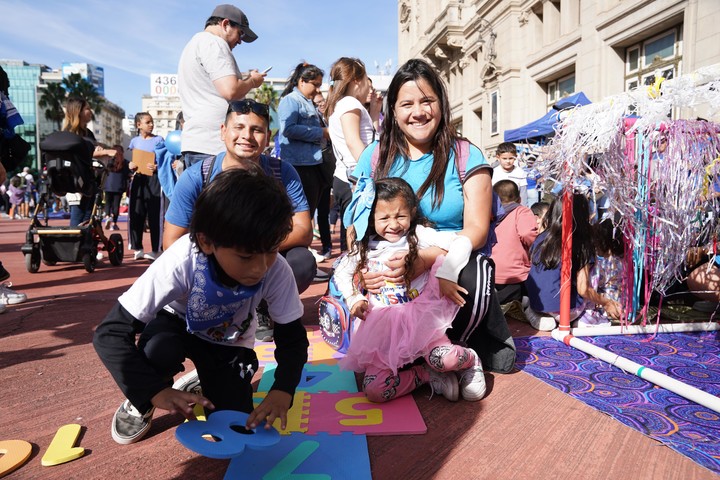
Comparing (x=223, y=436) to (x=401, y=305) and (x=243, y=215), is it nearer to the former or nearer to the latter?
(x=243, y=215)

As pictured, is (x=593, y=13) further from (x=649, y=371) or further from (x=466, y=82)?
(x=649, y=371)

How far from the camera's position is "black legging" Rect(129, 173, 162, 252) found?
596 cm

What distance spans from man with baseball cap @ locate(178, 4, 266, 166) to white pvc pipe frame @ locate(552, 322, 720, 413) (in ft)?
8.22

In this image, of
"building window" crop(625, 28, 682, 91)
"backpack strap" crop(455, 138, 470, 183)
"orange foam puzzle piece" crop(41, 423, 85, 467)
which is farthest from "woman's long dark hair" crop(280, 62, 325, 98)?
"building window" crop(625, 28, 682, 91)

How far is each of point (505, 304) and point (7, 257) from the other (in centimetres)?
734

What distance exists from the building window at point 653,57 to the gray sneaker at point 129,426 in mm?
11773

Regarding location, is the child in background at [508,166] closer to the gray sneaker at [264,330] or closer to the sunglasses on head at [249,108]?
the gray sneaker at [264,330]

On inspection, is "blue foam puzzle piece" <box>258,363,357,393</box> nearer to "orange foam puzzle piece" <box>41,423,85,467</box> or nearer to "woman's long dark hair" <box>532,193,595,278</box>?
"orange foam puzzle piece" <box>41,423,85,467</box>

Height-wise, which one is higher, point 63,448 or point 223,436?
point 223,436

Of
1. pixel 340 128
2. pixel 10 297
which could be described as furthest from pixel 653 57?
pixel 10 297

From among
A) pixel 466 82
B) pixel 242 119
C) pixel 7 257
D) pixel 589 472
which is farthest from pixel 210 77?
pixel 466 82

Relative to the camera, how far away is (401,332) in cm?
212

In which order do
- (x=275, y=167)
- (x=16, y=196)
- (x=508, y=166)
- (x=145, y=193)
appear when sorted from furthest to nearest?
(x=16, y=196)
(x=508, y=166)
(x=145, y=193)
(x=275, y=167)

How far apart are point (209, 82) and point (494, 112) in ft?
61.9
